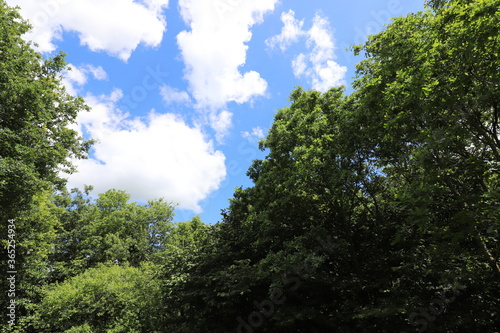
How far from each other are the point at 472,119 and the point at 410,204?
3034 mm

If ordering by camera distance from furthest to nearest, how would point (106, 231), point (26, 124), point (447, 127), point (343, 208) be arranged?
point (106, 231) < point (26, 124) < point (343, 208) < point (447, 127)

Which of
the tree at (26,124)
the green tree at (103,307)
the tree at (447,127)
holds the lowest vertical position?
the tree at (447,127)

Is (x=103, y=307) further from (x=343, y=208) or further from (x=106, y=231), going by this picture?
(x=106, y=231)

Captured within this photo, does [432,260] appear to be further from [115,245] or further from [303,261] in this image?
[115,245]

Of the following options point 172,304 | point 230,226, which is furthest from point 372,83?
point 172,304

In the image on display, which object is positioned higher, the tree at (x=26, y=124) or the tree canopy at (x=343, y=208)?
the tree at (x=26, y=124)

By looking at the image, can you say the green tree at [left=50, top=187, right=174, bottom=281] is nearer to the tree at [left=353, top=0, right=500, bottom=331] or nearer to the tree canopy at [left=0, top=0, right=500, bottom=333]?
the tree canopy at [left=0, top=0, right=500, bottom=333]

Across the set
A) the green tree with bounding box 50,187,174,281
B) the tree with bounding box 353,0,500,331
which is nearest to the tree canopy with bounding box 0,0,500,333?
the tree with bounding box 353,0,500,331

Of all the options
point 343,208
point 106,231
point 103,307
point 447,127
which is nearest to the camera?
point 447,127

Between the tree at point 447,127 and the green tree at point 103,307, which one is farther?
the green tree at point 103,307

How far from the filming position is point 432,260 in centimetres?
903

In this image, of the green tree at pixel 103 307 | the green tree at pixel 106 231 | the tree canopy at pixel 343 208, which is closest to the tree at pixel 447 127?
the tree canopy at pixel 343 208

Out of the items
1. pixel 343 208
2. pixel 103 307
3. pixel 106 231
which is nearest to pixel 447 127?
pixel 343 208

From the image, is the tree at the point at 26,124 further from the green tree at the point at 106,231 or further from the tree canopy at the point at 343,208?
the green tree at the point at 106,231
